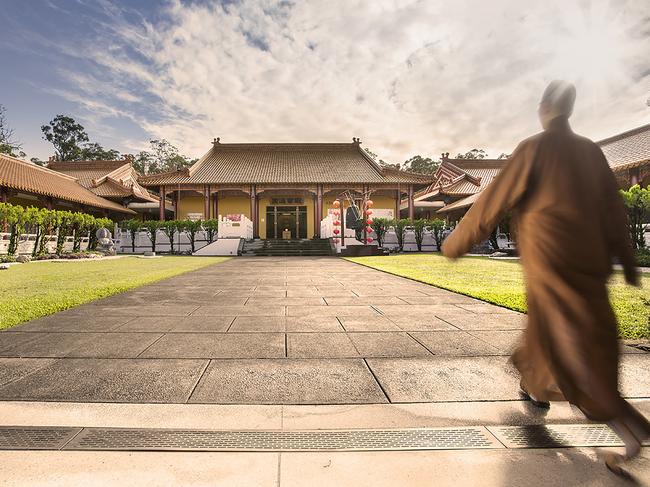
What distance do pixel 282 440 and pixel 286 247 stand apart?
1867cm

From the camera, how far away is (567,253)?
1512 mm

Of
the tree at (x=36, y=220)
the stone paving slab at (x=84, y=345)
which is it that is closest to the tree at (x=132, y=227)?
the tree at (x=36, y=220)

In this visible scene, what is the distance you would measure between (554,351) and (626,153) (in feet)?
71.3

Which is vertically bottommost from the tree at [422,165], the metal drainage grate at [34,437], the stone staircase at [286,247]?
the metal drainage grate at [34,437]

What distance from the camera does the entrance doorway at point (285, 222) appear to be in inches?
1027

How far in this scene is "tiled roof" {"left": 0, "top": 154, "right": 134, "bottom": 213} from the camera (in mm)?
16609

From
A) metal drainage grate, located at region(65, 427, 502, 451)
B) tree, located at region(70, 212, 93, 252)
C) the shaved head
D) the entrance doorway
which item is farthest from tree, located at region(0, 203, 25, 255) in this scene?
the shaved head

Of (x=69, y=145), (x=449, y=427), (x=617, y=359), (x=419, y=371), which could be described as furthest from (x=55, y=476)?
(x=69, y=145)

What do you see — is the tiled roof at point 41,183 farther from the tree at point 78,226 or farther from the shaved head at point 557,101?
the shaved head at point 557,101

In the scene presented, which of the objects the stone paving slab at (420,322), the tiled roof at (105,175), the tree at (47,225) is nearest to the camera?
the stone paving slab at (420,322)

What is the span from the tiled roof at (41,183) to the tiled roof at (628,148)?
26.2 metres

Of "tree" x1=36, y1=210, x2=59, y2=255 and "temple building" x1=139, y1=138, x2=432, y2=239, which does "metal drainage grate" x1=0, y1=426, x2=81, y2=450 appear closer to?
"tree" x1=36, y1=210, x2=59, y2=255

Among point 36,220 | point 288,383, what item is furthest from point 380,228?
point 288,383

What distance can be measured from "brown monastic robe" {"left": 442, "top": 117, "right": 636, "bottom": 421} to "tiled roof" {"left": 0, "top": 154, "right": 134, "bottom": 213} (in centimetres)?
1977
